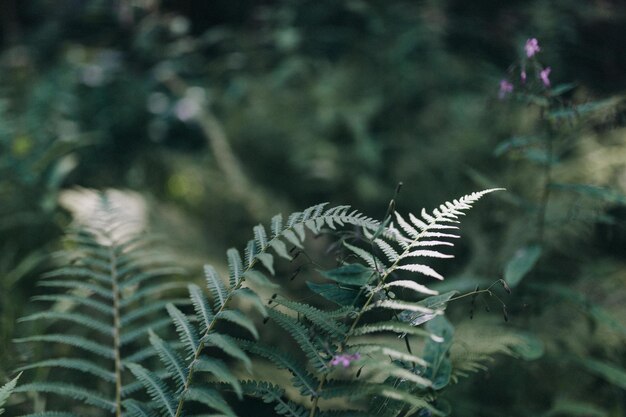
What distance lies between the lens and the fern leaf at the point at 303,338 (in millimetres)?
788

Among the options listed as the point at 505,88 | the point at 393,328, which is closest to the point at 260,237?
the point at 393,328

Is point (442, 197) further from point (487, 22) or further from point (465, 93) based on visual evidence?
point (487, 22)

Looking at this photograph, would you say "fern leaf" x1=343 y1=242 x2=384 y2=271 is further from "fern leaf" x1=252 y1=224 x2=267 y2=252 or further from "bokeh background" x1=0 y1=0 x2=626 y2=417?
"bokeh background" x1=0 y1=0 x2=626 y2=417

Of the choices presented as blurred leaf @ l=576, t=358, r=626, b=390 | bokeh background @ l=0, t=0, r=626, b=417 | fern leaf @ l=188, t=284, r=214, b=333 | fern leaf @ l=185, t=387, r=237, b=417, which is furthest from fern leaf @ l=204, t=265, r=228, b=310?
blurred leaf @ l=576, t=358, r=626, b=390

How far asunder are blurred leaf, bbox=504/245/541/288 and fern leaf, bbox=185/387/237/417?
30.6 inches

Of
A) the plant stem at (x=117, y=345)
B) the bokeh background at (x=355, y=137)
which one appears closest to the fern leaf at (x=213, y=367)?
the plant stem at (x=117, y=345)

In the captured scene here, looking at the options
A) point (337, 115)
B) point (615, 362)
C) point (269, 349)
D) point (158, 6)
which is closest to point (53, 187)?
point (337, 115)

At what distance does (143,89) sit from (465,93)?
2003mm

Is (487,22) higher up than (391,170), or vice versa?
(487,22)

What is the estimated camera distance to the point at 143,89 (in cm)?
362

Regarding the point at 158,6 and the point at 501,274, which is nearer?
the point at 501,274

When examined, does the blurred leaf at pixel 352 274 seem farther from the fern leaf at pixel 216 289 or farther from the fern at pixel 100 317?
the fern at pixel 100 317

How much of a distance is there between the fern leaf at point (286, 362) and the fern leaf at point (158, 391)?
14 cm

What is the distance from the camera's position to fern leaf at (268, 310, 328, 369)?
79 centimetres
